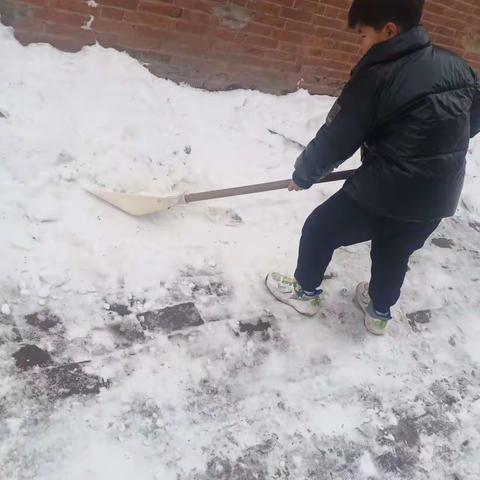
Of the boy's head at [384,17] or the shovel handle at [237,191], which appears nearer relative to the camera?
the boy's head at [384,17]

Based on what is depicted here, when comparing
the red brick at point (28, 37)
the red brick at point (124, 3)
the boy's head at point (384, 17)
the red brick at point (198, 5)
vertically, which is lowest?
the red brick at point (28, 37)

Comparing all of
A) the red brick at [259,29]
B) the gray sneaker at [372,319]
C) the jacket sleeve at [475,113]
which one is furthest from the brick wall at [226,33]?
the gray sneaker at [372,319]

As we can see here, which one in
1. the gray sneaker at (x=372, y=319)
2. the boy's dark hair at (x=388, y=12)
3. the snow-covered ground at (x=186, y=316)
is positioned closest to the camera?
the boy's dark hair at (x=388, y=12)

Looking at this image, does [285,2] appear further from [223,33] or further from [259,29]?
[223,33]

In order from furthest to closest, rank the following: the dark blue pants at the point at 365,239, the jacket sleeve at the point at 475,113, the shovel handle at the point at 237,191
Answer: the shovel handle at the point at 237,191 → the dark blue pants at the point at 365,239 → the jacket sleeve at the point at 475,113

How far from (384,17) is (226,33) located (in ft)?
6.08

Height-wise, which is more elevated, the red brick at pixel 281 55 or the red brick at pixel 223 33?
the red brick at pixel 223 33

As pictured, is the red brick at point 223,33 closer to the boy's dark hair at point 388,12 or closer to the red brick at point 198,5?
the red brick at point 198,5

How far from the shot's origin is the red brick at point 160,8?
326 centimetres

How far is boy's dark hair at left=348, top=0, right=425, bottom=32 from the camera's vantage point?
6.30 ft

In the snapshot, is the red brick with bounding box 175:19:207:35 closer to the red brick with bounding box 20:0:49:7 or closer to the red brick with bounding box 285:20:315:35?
the red brick with bounding box 285:20:315:35

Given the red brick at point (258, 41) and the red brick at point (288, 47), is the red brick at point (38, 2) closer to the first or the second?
the red brick at point (258, 41)

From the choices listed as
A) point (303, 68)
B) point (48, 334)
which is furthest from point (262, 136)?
point (48, 334)

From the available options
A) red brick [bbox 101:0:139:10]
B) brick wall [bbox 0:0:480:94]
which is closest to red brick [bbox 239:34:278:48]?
brick wall [bbox 0:0:480:94]
